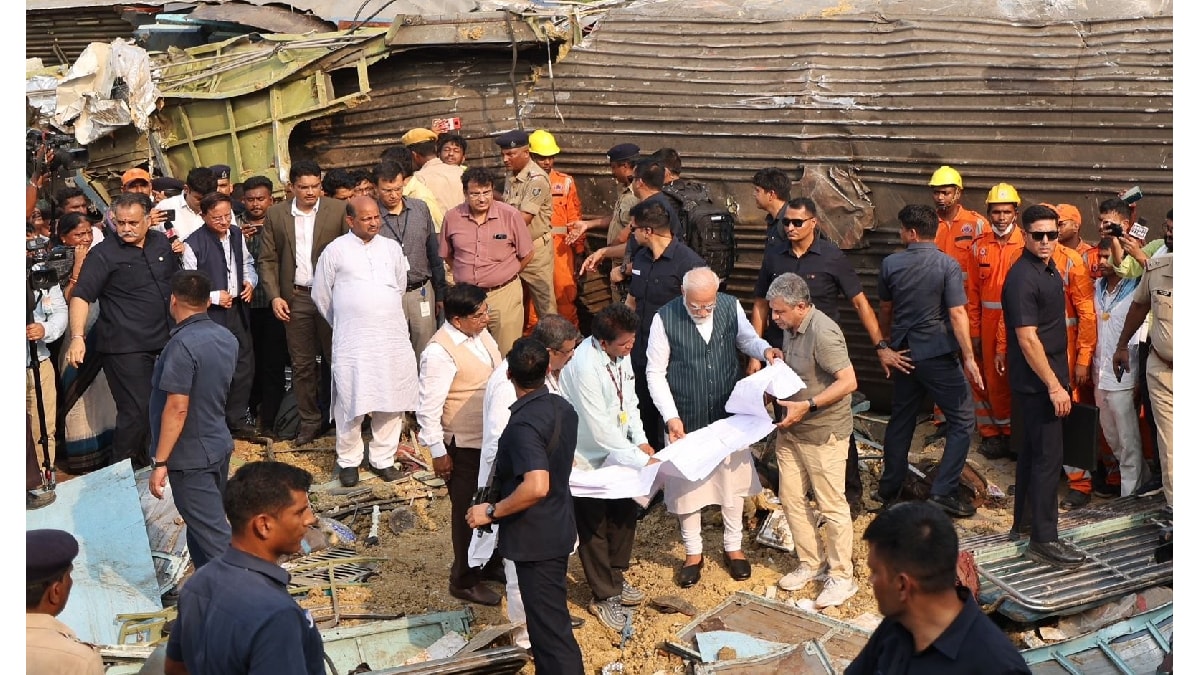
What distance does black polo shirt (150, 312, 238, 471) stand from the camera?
21.5 ft

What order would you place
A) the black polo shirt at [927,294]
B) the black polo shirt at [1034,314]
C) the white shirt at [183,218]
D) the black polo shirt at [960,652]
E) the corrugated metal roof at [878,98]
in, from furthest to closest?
the white shirt at [183,218] → the corrugated metal roof at [878,98] → the black polo shirt at [927,294] → the black polo shirt at [1034,314] → the black polo shirt at [960,652]

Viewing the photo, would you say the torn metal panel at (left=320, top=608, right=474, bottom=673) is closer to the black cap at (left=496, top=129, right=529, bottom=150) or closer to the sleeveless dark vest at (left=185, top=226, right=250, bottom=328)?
the sleeveless dark vest at (left=185, top=226, right=250, bottom=328)

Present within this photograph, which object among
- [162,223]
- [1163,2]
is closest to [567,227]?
[162,223]

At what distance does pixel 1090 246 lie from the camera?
8.86 meters

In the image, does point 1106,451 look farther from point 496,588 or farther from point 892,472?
point 496,588

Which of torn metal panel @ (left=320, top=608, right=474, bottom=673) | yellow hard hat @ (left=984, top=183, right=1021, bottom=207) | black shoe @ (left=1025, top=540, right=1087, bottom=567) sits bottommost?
torn metal panel @ (left=320, top=608, right=474, bottom=673)

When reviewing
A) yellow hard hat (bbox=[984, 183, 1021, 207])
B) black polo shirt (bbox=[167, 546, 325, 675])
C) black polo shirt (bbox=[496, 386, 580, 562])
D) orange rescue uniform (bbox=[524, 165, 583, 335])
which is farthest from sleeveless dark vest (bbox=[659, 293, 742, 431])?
black polo shirt (bbox=[167, 546, 325, 675])

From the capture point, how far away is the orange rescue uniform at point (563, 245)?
404 inches

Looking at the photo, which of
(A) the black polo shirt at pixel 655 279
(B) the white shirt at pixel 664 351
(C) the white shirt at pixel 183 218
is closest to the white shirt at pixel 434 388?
(B) the white shirt at pixel 664 351

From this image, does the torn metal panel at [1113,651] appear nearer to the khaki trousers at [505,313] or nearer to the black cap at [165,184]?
the khaki trousers at [505,313]

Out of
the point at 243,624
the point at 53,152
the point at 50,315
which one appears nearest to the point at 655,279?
the point at 50,315

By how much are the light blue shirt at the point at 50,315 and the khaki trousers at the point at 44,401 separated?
4.6 inches

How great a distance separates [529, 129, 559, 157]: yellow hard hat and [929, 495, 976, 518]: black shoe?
154 inches

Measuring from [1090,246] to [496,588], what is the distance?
171 inches
